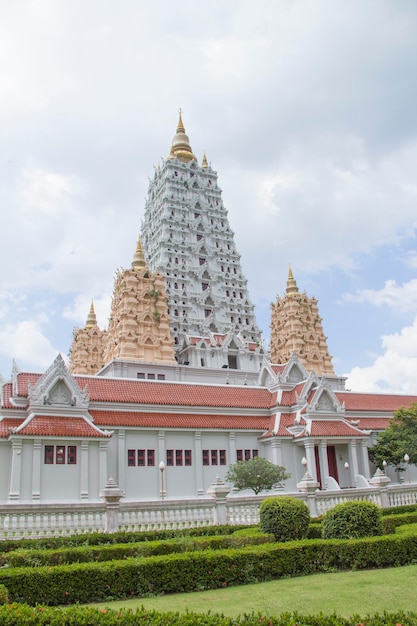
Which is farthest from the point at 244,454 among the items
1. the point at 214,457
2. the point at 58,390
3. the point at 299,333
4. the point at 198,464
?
the point at 299,333

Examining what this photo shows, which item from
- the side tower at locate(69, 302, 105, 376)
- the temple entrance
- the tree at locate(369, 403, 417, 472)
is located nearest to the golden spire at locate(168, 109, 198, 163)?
the side tower at locate(69, 302, 105, 376)

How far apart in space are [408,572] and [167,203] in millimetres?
58393

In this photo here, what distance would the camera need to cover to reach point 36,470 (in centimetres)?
2828

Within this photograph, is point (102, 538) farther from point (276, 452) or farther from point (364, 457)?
point (364, 457)

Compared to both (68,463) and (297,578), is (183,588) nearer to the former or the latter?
(297,578)

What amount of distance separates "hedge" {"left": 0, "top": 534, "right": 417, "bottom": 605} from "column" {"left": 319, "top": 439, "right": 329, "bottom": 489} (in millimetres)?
20902

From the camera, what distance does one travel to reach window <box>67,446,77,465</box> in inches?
1156

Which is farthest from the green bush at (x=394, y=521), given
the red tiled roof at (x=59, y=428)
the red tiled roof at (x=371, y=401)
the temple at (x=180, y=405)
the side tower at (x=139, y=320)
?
the side tower at (x=139, y=320)

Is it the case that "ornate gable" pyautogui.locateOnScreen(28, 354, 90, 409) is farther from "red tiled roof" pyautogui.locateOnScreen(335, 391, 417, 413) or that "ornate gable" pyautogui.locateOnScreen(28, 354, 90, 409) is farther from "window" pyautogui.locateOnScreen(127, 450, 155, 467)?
"red tiled roof" pyautogui.locateOnScreen(335, 391, 417, 413)

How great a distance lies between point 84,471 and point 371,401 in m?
26.6

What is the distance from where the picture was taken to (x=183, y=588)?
12227 mm

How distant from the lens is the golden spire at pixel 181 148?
74.8 meters

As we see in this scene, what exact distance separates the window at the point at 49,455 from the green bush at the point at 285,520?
1579 cm

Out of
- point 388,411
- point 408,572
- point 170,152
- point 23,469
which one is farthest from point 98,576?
point 170,152
